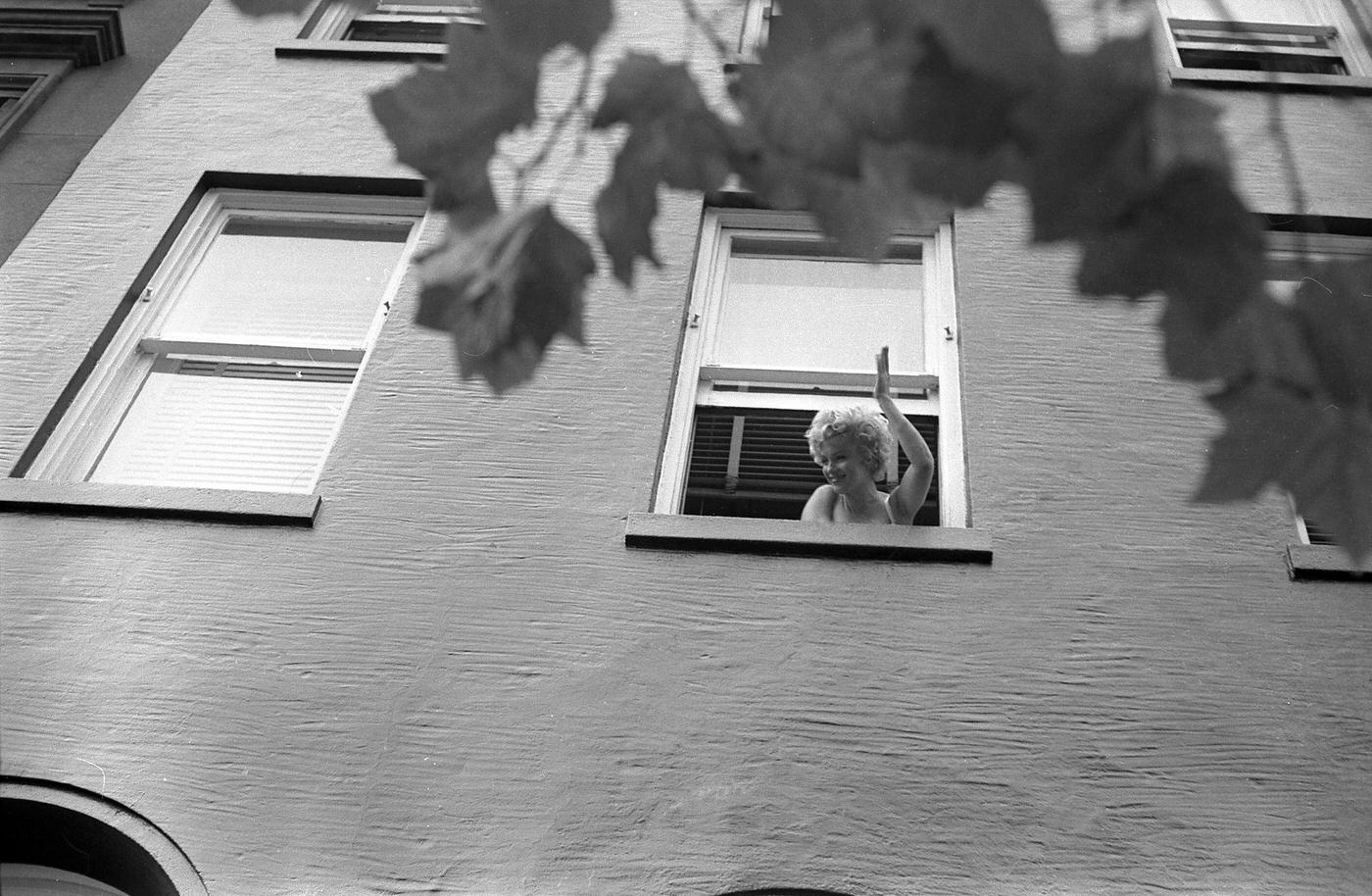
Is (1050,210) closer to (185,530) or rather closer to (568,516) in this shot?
(568,516)

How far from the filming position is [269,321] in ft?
22.1

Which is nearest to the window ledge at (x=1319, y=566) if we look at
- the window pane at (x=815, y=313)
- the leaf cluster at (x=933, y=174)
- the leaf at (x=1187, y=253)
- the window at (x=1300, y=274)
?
the window at (x=1300, y=274)

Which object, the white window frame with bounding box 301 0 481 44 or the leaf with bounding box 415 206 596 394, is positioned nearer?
the leaf with bounding box 415 206 596 394

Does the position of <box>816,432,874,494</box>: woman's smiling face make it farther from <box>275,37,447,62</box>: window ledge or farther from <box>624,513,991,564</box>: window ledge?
<box>275,37,447,62</box>: window ledge

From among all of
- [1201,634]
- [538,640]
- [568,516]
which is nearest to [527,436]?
[568,516]

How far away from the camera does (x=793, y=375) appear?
641cm

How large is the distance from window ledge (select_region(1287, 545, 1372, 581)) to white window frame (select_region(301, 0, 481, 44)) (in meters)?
5.41

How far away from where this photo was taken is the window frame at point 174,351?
18.2ft

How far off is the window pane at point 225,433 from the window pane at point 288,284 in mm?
259

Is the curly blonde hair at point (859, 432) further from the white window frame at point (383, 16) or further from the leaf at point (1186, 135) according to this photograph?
the white window frame at point (383, 16)

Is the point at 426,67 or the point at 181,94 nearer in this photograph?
the point at 426,67

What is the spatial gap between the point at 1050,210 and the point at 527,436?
13.3 feet

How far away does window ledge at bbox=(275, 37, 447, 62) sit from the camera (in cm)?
783

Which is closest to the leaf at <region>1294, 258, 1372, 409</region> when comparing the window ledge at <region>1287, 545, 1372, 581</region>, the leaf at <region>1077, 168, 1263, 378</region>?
the leaf at <region>1077, 168, 1263, 378</region>
